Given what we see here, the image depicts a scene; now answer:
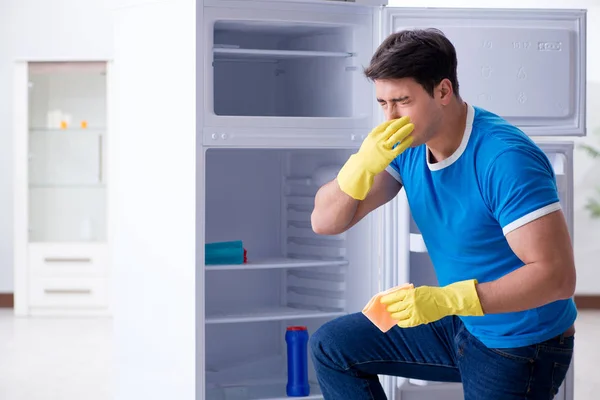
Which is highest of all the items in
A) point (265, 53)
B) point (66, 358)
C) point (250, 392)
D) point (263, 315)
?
point (265, 53)

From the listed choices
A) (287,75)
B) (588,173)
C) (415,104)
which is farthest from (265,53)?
(588,173)

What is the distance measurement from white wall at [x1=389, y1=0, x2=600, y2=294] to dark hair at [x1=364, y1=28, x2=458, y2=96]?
4.41 m

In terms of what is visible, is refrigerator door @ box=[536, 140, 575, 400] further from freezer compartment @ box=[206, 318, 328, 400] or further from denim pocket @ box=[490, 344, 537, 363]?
denim pocket @ box=[490, 344, 537, 363]

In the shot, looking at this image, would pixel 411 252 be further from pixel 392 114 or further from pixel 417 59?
pixel 417 59

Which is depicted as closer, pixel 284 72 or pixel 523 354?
pixel 523 354

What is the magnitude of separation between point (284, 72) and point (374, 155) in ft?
4.75

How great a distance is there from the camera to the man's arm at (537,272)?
6.18 ft

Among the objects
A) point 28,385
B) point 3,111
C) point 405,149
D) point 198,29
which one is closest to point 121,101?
point 198,29

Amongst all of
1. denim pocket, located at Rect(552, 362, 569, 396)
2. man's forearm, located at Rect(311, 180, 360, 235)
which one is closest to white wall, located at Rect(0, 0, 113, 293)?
man's forearm, located at Rect(311, 180, 360, 235)

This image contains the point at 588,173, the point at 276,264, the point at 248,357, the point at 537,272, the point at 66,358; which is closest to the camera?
the point at 537,272

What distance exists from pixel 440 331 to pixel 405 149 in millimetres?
482

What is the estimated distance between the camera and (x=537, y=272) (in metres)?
1.88

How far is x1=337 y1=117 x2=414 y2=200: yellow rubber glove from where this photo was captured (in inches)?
82.4

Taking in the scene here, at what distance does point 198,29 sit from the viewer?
2723 millimetres
